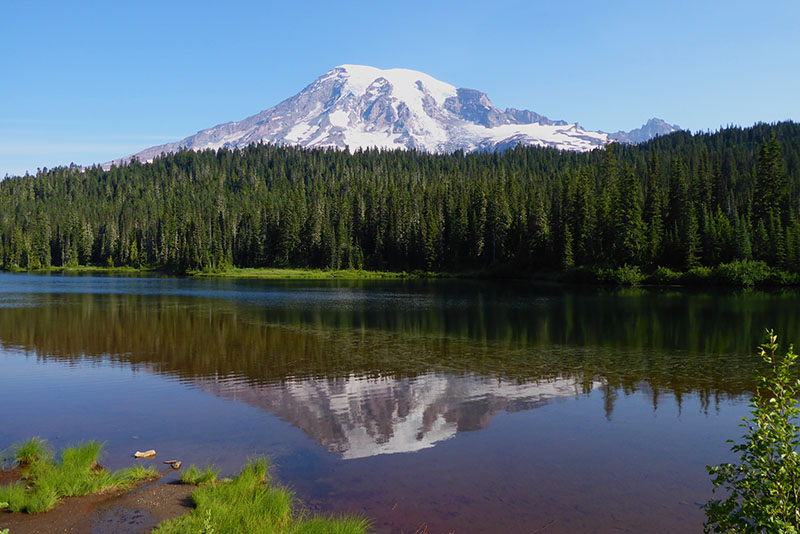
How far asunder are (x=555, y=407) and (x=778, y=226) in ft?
303

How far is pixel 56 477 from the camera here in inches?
424

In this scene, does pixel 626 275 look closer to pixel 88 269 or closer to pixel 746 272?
pixel 746 272

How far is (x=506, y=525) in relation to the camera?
10070 mm

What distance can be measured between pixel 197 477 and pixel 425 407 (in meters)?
8.74

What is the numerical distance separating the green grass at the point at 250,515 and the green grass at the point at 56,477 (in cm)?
200

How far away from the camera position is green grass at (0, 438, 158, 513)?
9711mm

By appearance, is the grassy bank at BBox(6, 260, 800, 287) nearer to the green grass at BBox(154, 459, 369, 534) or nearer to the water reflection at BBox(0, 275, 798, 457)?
the water reflection at BBox(0, 275, 798, 457)

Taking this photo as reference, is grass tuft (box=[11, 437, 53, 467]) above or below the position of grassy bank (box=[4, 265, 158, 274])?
below

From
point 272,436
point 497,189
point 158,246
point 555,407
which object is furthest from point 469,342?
point 158,246

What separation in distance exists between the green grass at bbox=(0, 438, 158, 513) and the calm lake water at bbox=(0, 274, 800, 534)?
1.15 meters

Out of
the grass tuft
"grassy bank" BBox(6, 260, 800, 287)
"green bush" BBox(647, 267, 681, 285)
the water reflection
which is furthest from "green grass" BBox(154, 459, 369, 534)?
"green bush" BBox(647, 267, 681, 285)

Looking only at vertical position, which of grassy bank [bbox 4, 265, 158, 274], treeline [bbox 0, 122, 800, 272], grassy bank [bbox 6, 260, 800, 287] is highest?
treeline [bbox 0, 122, 800, 272]

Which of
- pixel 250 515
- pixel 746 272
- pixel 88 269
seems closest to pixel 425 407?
pixel 250 515

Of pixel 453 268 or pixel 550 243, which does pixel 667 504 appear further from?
pixel 453 268
